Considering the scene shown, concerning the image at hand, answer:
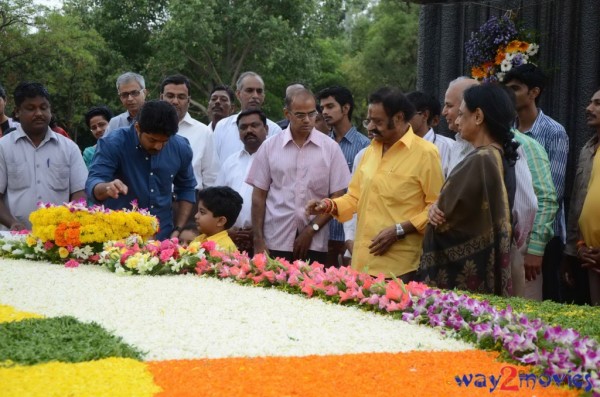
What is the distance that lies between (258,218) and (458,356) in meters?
3.25

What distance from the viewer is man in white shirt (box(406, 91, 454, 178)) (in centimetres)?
686

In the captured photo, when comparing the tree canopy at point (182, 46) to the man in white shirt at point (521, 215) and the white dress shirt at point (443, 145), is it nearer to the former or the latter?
the white dress shirt at point (443, 145)

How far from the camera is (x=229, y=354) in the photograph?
3.62 meters

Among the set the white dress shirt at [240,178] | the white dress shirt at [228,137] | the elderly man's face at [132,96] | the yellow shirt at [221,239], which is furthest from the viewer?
the elderly man's face at [132,96]

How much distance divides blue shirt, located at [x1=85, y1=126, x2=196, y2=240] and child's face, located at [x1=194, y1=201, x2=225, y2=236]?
0.87 feet

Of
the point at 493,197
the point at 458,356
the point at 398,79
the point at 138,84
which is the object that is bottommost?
the point at 458,356

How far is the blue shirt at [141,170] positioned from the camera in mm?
6293

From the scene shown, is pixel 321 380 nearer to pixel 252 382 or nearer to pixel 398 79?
pixel 252 382

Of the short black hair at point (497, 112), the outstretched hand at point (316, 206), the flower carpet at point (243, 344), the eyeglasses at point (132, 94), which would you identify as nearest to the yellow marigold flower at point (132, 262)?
the flower carpet at point (243, 344)

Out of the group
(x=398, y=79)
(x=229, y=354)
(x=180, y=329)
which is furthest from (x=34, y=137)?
(x=398, y=79)

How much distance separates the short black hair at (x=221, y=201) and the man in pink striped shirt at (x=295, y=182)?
0.23 m

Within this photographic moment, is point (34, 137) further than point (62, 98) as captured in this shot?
No

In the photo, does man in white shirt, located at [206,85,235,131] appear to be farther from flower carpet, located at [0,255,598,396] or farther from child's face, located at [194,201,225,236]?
flower carpet, located at [0,255,598,396]

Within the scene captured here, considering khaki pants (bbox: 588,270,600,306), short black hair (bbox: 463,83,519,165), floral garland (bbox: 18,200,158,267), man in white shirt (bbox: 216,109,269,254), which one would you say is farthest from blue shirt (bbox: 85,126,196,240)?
khaki pants (bbox: 588,270,600,306)
